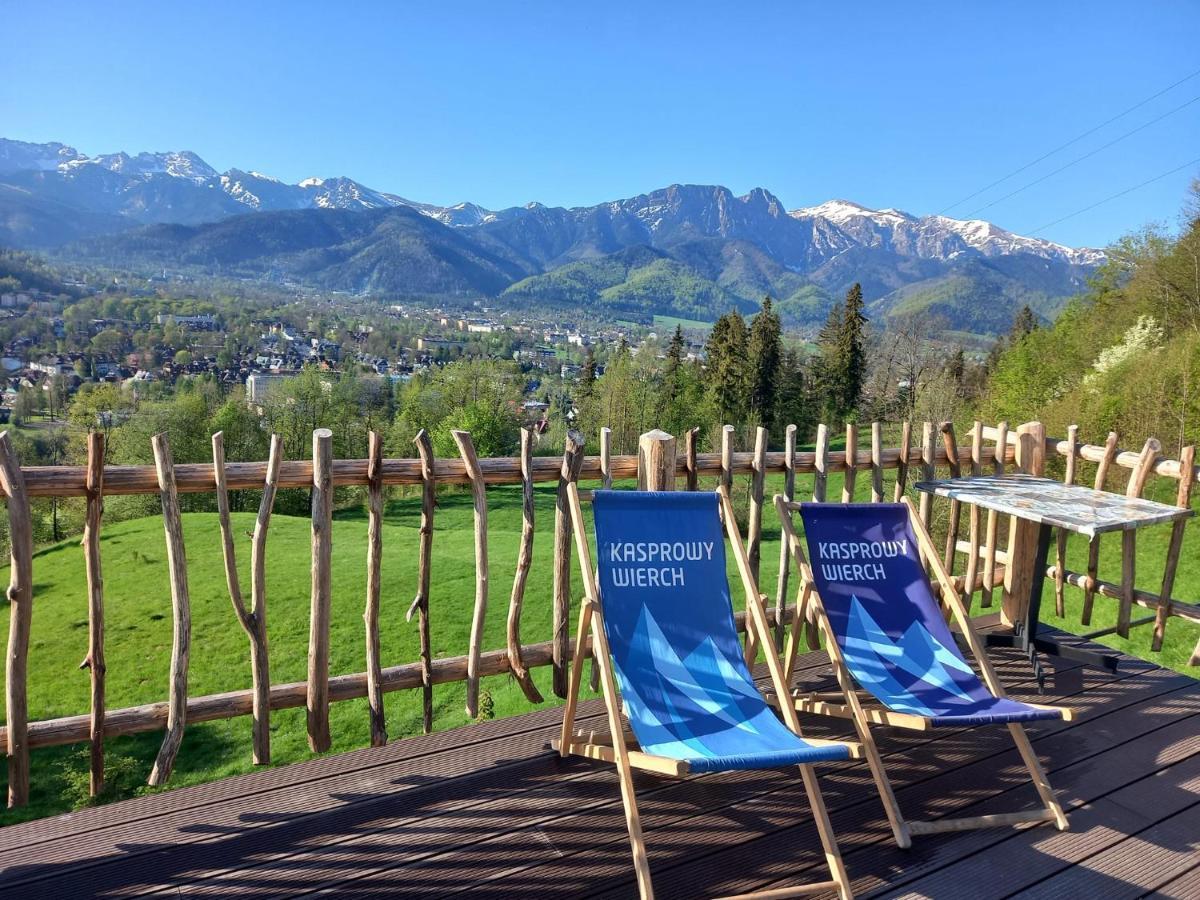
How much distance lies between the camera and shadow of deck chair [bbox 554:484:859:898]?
2113mm

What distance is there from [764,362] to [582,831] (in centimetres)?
3515

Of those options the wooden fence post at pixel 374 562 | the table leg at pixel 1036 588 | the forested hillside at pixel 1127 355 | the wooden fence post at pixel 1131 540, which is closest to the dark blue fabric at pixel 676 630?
the wooden fence post at pixel 374 562

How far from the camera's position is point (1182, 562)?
8.48 metres

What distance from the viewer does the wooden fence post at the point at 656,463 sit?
323cm

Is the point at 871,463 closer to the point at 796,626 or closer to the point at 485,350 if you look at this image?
the point at 796,626

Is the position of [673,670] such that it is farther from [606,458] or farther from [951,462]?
[951,462]

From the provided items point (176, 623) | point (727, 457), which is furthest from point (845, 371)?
point (176, 623)

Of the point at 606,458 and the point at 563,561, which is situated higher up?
the point at 606,458

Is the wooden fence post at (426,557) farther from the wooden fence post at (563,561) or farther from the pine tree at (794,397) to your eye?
the pine tree at (794,397)

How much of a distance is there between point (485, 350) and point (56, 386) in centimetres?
5180

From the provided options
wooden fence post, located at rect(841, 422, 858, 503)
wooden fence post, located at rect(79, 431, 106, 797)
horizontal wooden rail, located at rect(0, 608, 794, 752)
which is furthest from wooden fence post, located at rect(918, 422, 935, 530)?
wooden fence post, located at rect(79, 431, 106, 797)

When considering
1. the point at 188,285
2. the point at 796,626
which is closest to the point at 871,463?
the point at 796,626

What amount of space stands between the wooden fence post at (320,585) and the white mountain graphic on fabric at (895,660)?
6.69ft

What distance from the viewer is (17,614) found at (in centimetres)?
230
